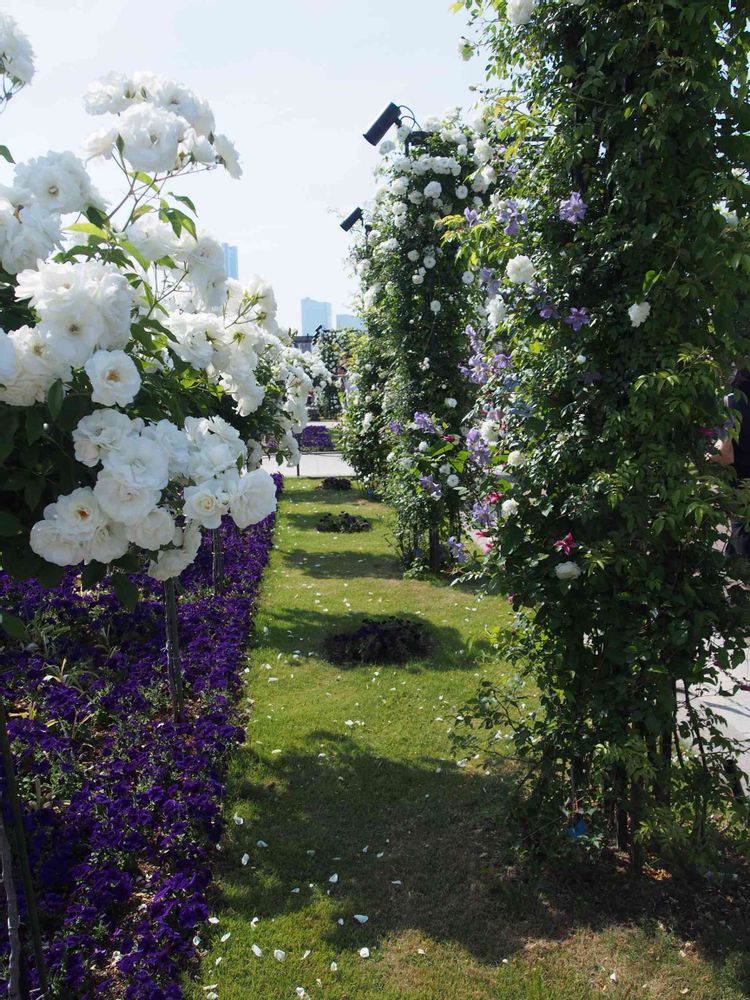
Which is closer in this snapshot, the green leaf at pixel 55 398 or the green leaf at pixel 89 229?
the green leaf at pixel 55 398

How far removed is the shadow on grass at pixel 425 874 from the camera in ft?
7.74

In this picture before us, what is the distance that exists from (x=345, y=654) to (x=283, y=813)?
176 cm

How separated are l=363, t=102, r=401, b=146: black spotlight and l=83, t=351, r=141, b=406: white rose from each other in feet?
20.0

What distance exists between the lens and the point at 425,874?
105 inches

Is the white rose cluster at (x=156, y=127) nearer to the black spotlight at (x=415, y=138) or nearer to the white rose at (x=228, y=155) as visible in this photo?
the white rose at (x=228, y=155)

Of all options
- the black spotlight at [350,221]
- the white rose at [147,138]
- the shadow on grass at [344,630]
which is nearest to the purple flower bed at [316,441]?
the black spotlight at [350,221]

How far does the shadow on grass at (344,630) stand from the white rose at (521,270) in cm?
256

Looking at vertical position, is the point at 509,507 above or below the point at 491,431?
below

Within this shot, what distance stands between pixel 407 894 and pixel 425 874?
0.40 ft

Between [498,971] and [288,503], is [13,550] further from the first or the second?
[288,503]

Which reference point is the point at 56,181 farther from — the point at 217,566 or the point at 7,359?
the point at 217,566

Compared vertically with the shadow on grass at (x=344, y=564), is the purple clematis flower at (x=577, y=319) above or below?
above

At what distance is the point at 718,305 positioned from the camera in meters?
2.18

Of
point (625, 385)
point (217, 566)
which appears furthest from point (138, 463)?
point (217, 566)
